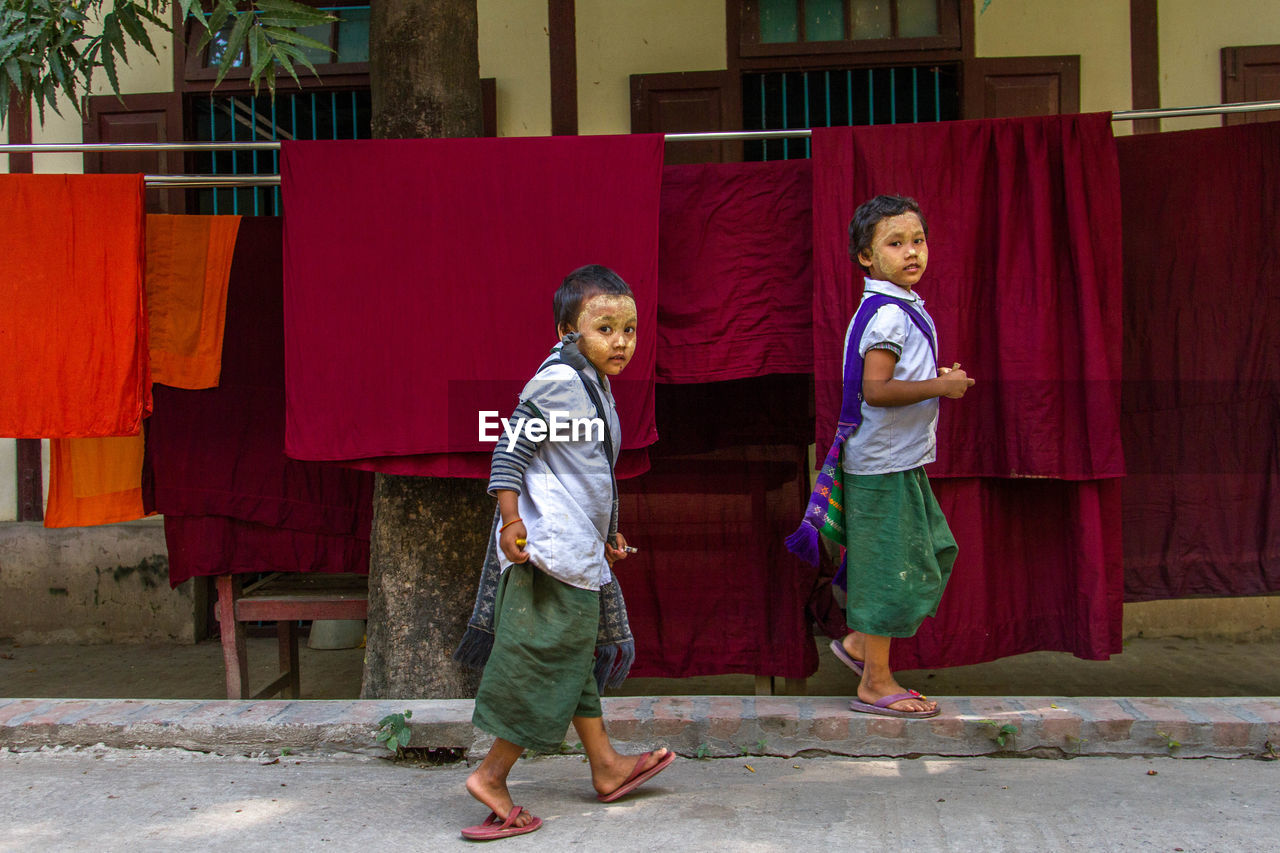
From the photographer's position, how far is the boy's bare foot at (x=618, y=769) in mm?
2975

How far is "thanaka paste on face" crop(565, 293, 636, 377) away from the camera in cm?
282

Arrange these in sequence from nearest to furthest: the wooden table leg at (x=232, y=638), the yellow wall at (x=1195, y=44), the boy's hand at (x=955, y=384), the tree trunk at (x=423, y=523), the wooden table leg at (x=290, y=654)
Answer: the boy's hand at (x=955, y=384), the tree trunk at (x=423, y=523), the wooden table leg at (x=232, y=638), the wooden table leg at (x=290, y=654), the yellow wall at (x=1195, y=44)

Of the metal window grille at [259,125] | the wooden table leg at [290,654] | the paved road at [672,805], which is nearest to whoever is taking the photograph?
the paved road at [672,805]

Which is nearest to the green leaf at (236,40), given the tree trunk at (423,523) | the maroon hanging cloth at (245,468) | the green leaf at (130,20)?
the green leaf at (130,20)

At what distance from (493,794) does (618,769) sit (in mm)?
373

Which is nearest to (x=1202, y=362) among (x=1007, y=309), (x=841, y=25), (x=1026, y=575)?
(x=1007, y=309)

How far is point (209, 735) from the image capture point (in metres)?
3.52

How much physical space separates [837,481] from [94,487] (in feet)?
9.95

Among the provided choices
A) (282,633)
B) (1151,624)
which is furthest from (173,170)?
(1151,624)

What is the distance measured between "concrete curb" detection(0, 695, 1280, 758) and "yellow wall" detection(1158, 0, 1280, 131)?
3.35 m

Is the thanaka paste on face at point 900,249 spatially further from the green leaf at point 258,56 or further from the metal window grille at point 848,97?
the metal window grille at point 848,97

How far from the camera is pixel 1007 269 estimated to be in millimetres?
3553

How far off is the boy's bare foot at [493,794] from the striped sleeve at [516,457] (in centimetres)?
79

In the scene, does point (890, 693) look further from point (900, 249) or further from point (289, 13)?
point (289, 13)
